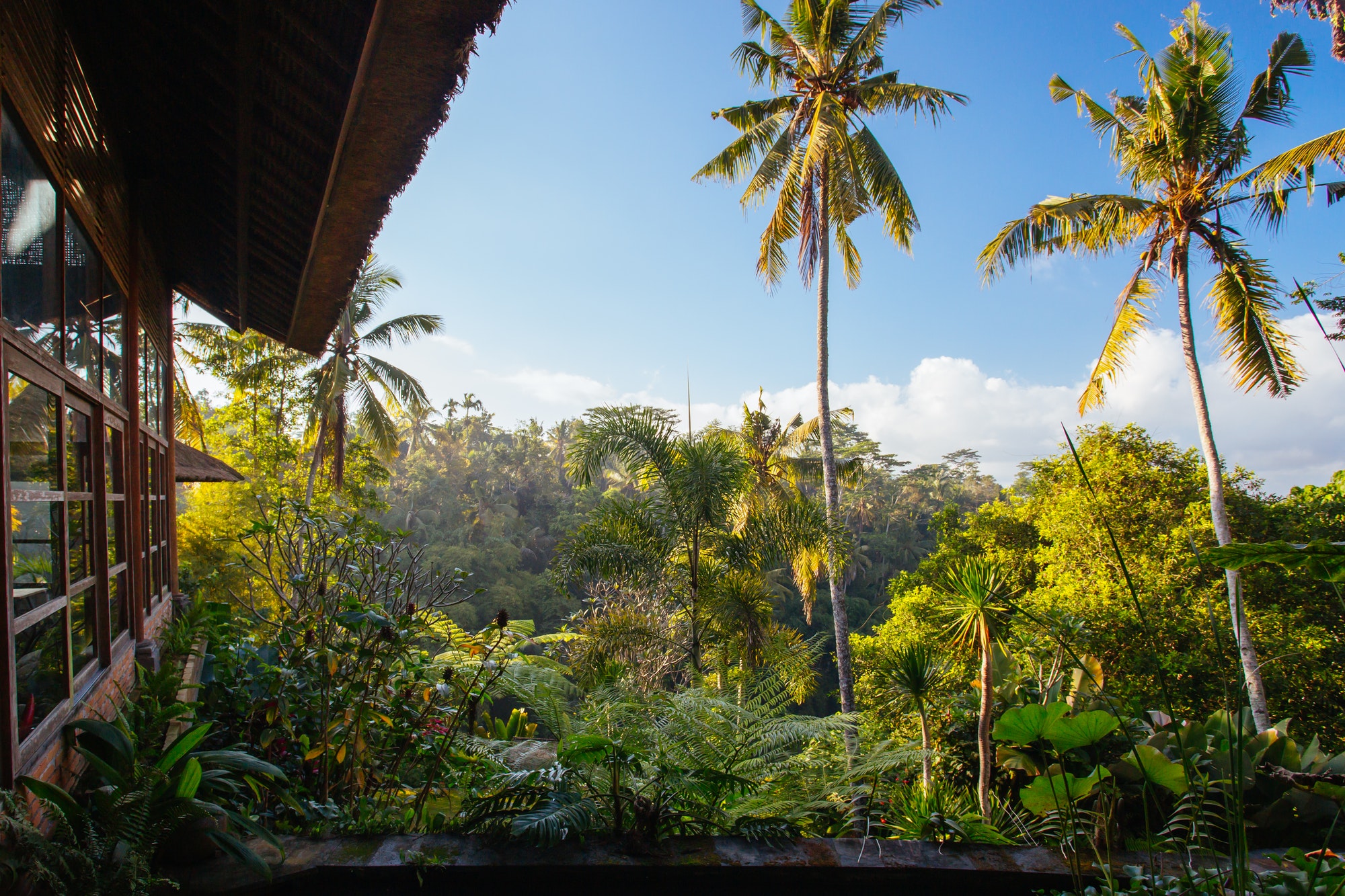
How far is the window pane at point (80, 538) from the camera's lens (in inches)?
99.7

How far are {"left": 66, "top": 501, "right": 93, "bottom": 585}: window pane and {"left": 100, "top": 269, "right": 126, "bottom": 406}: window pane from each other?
0.66 metres

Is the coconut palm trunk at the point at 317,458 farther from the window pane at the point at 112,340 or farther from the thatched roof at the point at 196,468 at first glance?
the window pane at the point at 112,340

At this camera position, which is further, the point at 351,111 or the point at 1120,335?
the point at 1120,335

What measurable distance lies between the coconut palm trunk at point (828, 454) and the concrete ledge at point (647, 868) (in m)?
6.95

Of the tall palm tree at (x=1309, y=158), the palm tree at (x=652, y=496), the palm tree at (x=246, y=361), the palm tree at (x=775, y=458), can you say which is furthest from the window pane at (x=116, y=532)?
the palm tree at (x=246, y=361)

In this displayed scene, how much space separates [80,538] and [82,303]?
3.04ft

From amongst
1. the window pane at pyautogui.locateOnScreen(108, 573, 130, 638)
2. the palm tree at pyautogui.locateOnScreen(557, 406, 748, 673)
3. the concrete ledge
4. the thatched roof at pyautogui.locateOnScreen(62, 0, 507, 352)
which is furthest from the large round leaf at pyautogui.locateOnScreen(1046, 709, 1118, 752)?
the palm tree at pyautogui.locateOnScreen(557, 406, 748, 673)

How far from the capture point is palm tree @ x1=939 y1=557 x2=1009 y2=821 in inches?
Result: 132

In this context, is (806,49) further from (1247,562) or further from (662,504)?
(1247,562)

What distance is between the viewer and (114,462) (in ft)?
11.1

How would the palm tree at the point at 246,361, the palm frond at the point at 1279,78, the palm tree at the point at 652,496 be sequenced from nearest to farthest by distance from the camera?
the palm tree at the point at 652,496 → the palm frond at the point at 1279,78 → the palm tree at the point at 246,361

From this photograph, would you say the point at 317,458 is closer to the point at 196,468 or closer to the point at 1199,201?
the point at 196,468

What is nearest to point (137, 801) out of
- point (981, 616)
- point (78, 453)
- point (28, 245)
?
point (78, 453)

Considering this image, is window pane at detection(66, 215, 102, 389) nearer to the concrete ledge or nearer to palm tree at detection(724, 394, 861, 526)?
the concrete ledge
